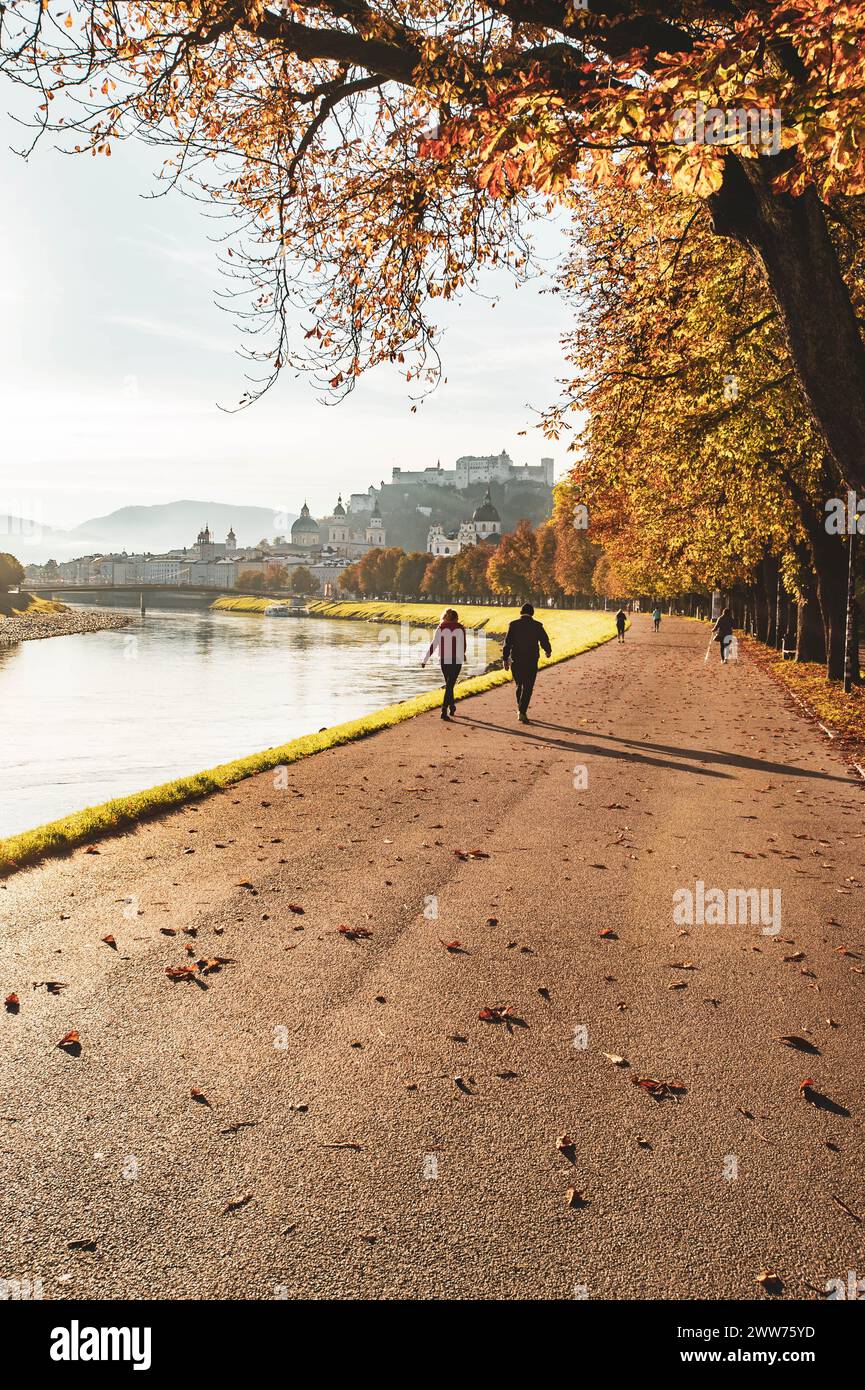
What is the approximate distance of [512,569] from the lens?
4471 inches

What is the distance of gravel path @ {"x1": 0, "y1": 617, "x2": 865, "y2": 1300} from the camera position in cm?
374

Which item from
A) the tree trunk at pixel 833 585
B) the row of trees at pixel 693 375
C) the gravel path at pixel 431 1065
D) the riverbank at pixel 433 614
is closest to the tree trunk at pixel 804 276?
the row of trees at pixel 693 375

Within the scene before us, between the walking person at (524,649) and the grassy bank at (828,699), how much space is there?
5528 mm

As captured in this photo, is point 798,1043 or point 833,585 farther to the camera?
point 833,585

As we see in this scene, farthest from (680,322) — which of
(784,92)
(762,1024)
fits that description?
(762,1024)

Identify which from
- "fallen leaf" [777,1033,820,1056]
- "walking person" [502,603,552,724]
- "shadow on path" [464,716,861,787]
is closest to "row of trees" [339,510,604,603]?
"walking person" [502,603,552,724]

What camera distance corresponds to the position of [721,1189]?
13.7 feet

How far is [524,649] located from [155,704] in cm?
1910

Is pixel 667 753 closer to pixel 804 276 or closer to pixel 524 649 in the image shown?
pixel 524 649

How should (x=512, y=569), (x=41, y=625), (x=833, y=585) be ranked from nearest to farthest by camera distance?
(x=833, y=585)
(x=41, y=625)
(x=512, y=569)

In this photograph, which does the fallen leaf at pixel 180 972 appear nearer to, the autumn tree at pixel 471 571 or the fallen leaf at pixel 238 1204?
the fallen leaf at pixel 238 1204

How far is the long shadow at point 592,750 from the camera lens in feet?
48.9

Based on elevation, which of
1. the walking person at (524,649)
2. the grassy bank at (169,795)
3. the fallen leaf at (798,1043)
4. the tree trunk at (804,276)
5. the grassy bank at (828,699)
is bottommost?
the fallen leaf at (798,1043)

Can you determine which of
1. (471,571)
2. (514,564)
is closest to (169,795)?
(514,564)
